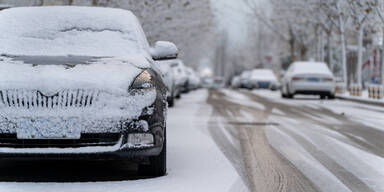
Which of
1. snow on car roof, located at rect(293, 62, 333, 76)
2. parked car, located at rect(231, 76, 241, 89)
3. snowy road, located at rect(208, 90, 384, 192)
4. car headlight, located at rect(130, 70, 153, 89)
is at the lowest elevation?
parked car, located at rect(231, 76, 241, 89)

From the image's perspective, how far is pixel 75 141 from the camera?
5988mm

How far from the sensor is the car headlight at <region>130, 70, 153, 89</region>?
626 centimetres

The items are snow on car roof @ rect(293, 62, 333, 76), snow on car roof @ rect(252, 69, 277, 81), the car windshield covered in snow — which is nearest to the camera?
the car windshield covered in snow

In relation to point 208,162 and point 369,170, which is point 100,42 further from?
point 369,170

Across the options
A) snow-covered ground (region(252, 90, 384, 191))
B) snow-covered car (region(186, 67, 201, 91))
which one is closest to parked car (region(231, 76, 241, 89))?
snow-covered car (region(186, 67, 201, 91))

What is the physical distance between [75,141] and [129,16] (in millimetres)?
2148

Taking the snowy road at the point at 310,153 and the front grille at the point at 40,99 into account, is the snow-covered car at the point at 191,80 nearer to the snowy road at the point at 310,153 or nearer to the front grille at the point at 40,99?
the snowy road at the point at 310,153

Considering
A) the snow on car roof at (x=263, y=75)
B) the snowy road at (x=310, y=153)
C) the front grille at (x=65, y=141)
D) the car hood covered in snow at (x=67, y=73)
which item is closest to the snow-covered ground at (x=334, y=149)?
the snowy road at (x=310, y=153)

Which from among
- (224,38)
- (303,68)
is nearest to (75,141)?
(303,68)

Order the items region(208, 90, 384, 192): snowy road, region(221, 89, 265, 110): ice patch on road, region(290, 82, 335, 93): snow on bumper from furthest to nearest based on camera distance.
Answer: region(290, 82, 335, 93): snow on bumper → region(221, 89, 265, 110): ice patch on road → region(208, 90, 384, 192): snowy road

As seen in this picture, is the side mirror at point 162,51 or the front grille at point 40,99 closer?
the front grille at point 40,99

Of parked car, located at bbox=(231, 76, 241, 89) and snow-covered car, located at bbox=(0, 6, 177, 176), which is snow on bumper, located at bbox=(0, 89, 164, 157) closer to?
snow-covered car, located at bbox=(0, 6, 177, 176)

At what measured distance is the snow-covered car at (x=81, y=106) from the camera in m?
5.90

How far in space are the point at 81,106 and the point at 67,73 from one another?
373mm
